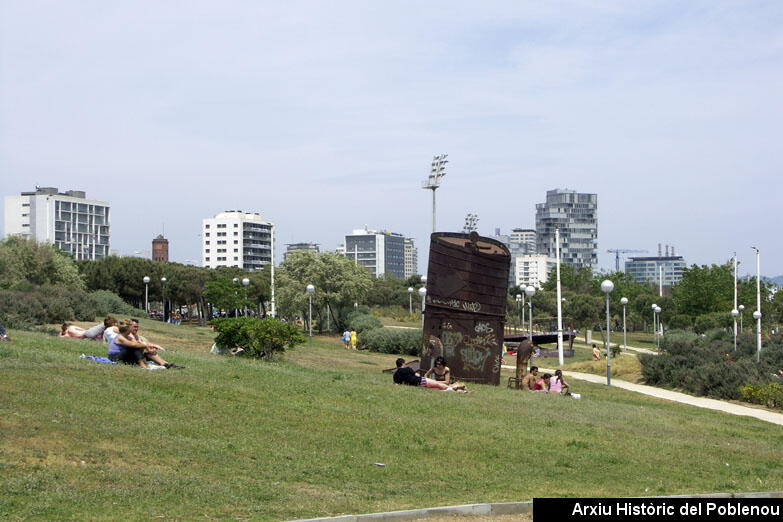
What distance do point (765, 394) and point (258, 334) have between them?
1329 cm

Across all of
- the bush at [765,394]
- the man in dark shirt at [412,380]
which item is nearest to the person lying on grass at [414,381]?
the man in dark shirt at [412,380]

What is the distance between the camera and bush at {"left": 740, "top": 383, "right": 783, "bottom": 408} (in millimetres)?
22234

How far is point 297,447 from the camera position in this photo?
10320 mm

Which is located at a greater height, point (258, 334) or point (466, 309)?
point (466, 309)

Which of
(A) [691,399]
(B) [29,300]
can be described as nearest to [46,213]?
(B) [29,300]

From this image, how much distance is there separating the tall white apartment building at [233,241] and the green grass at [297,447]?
172 m

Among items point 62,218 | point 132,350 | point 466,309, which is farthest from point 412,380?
point 62,218

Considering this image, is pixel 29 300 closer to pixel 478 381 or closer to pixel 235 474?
pixel 478 381

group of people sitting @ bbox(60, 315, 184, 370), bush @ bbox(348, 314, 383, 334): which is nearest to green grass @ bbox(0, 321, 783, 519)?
group of people sitting @ bbox(60, 315, 184, 370)

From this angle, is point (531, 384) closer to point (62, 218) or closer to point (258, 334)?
point (258, 334)

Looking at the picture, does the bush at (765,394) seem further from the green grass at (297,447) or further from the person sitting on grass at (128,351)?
the person sitting on grass at (128,351)

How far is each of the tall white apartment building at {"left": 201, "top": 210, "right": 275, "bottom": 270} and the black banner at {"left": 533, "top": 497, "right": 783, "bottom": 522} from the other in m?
178

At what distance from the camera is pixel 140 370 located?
1317 centimetres

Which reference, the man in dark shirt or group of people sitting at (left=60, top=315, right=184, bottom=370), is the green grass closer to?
group of people sitting at (left=60, top=315, right=184, bottom=370)
